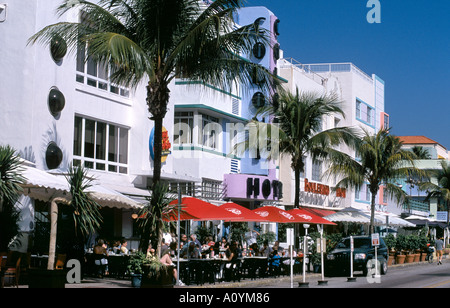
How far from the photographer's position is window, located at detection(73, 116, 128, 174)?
28.3 meters

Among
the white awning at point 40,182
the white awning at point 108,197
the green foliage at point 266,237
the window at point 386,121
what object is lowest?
the green foliage at point 266,237

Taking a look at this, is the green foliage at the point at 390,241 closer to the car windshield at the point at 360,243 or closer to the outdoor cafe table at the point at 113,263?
the car windshield at the point at 360,243

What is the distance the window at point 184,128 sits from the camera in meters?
37.0

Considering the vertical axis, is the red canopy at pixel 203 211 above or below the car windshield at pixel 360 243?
above

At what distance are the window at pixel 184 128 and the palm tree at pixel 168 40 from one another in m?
14.8

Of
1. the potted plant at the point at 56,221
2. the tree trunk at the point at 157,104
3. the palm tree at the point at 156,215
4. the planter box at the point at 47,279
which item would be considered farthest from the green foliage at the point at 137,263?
the planter box at the point at 47,279

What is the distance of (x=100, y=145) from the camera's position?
2980 centimetres

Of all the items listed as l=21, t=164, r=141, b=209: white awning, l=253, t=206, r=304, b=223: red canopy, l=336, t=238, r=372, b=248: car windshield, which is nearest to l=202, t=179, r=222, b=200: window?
l=336, t=238, r=372, b=248: car windshield

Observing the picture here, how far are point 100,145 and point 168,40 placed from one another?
9559 millimetres

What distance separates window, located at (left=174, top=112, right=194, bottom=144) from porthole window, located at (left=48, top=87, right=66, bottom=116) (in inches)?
436

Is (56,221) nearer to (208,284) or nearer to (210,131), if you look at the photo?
(208,284)
